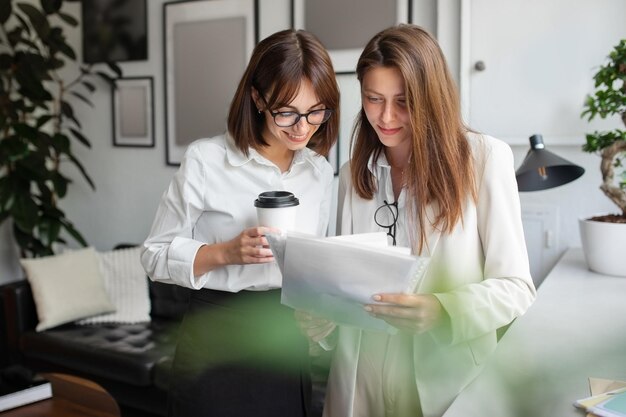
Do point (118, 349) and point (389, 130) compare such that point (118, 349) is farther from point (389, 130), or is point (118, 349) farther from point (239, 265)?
point (389, 130)

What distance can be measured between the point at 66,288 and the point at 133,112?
1.12 m

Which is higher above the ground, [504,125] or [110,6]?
[110,6]

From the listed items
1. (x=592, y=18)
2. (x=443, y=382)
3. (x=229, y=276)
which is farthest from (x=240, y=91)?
(x=592, y=18)

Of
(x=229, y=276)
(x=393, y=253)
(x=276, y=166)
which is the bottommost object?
(x=229, y=276)

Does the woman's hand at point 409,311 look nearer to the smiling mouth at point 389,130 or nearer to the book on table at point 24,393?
the smiling mouth at point 389,130

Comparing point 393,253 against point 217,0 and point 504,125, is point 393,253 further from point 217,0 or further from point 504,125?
point 217,0

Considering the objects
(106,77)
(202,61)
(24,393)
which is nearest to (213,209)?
(24,393)

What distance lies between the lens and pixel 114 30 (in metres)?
3.54

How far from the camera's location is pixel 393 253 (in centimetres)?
94

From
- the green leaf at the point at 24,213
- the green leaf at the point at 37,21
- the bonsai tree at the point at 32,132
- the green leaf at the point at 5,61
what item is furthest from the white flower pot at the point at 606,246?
the green leaf at the point at 5,61

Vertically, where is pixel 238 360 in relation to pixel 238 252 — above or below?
below

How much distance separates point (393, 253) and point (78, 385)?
5.84ft

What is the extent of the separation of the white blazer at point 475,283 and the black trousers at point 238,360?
0.21 metres

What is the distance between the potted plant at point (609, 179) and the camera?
1.93 metres
